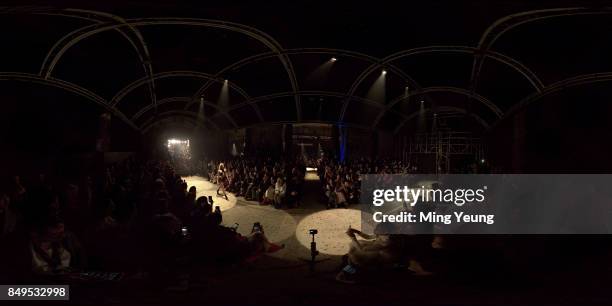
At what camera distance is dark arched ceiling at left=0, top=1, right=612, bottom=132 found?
8070 millimetres

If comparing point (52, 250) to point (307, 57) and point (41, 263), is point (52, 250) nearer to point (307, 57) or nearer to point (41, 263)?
point (41, 263)

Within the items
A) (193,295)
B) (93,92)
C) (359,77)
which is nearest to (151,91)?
(93,92)

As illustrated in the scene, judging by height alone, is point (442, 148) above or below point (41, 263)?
above

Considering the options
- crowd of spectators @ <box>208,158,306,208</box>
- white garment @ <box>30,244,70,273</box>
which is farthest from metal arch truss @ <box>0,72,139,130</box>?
white garment @ <box>30,244,70,273</box>

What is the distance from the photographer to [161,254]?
5750mm

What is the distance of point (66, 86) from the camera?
12.1 m

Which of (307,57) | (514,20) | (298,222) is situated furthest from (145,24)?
(514,20)

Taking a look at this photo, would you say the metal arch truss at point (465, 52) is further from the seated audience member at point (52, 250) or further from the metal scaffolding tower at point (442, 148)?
the seated audience member at point (52, 250)

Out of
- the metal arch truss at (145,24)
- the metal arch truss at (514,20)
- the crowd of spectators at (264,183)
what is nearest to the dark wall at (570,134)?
the metal arch truss at (514,20)

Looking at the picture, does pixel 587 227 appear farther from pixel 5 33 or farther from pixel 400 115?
pixel 5 33

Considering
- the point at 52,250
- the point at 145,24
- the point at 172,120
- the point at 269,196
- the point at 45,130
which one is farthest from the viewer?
the point at 172,120

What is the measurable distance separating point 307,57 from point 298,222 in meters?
6.30

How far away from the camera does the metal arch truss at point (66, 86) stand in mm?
10581

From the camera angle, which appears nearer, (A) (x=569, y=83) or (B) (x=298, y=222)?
(B) (x=298, y=222)
